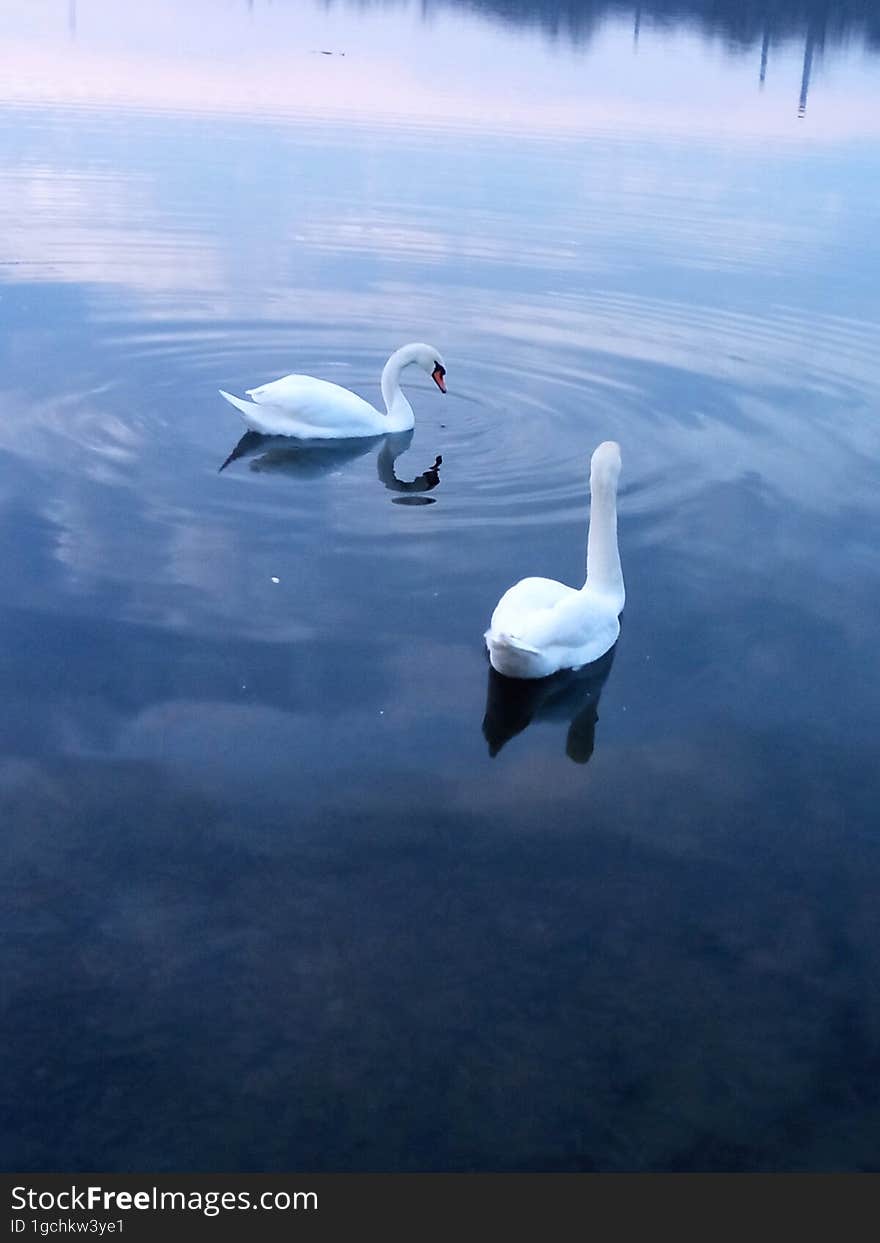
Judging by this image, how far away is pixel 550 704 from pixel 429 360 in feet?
20.3

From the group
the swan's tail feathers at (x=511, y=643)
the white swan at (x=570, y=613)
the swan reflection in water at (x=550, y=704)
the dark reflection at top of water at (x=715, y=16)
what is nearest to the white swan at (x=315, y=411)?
the white swan at (x=570, y=613)

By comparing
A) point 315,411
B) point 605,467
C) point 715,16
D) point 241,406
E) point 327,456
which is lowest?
point 715,16

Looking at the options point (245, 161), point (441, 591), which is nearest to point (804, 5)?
point (245, 161)

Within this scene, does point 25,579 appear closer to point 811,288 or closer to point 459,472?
point 459,472

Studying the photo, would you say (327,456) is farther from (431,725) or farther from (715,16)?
(715,16)

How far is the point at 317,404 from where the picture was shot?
43.5ft

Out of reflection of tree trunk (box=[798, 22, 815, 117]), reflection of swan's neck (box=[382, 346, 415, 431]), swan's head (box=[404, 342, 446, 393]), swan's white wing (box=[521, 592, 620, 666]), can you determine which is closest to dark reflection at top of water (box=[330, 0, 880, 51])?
reflection of tree trunk (box=[798, 22, 815, 117])

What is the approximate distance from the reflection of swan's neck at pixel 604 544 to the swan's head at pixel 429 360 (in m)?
4.85

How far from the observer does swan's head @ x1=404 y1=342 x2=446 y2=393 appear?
1401 cm

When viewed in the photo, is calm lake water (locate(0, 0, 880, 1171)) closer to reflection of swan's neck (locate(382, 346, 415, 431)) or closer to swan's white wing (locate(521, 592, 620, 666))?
swan's white wing (locate(521, 592, 620, 666))

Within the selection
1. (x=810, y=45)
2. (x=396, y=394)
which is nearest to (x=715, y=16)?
(x=810, y=45)

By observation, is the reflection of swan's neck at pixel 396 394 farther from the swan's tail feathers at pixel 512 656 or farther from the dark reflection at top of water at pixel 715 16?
the dark reflection at top of water at pixel 715 16

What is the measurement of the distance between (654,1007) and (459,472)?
7040 mm

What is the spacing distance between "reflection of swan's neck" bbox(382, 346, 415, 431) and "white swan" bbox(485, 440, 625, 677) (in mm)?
4426
